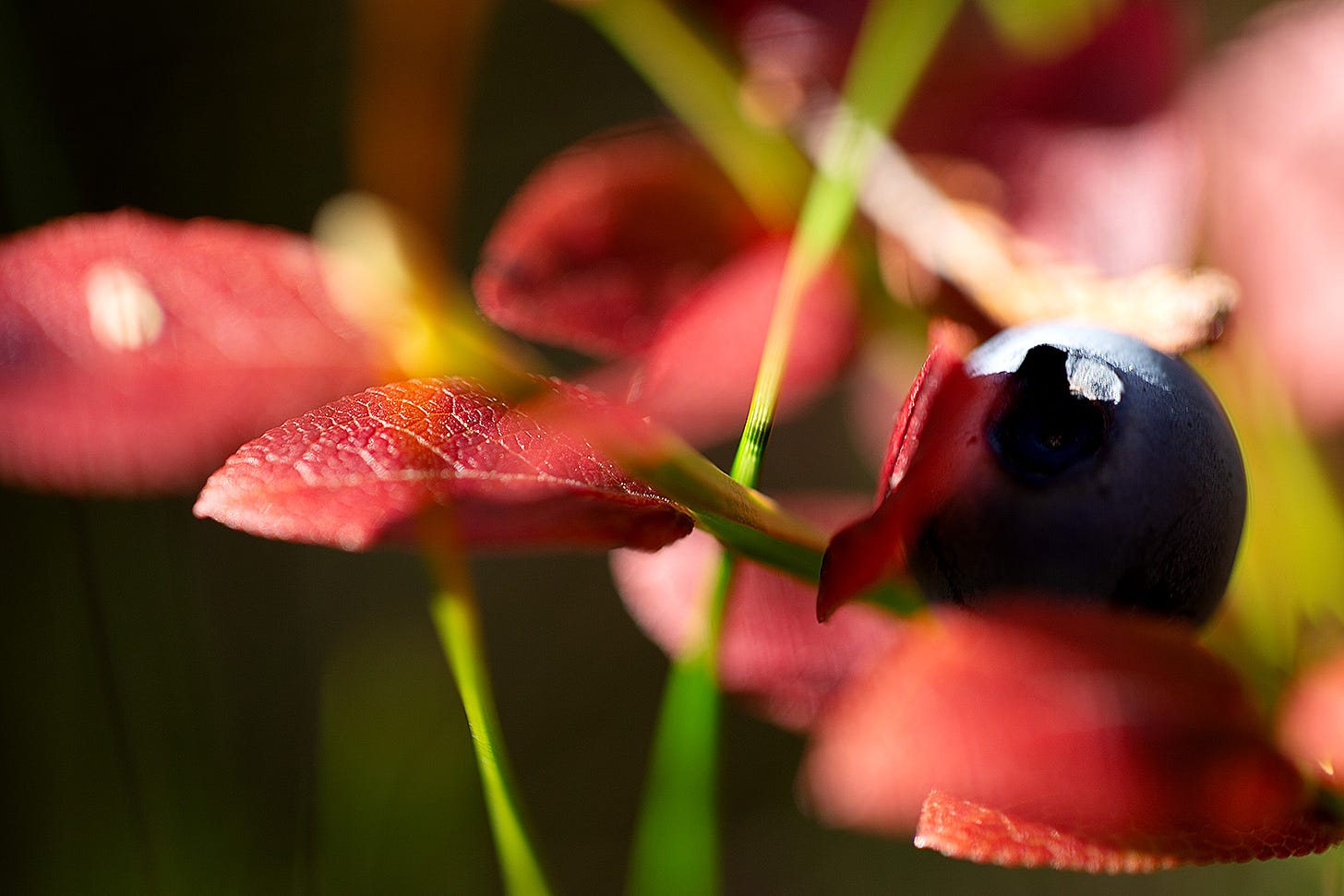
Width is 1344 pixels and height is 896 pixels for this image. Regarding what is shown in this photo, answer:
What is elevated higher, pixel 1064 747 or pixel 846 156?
pixel 846 156

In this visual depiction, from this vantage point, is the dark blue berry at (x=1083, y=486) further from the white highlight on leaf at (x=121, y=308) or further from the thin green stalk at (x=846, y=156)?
the white highlight on leaf at (x=121, y=308)

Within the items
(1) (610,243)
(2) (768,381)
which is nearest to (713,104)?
(1) (610,243)

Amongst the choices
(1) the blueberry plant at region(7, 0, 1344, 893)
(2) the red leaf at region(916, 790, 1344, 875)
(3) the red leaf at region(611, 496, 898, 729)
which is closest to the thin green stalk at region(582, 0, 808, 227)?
(1) the blueberry plant at region(7, 0, 1344, 893)

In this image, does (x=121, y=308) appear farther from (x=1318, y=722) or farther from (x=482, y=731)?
(x=1318, y=722)

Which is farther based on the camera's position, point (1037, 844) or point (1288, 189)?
point (1288, 189)

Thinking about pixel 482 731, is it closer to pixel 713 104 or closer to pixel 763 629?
pixel 763 629

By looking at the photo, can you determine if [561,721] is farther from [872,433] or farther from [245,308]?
[245,308]
